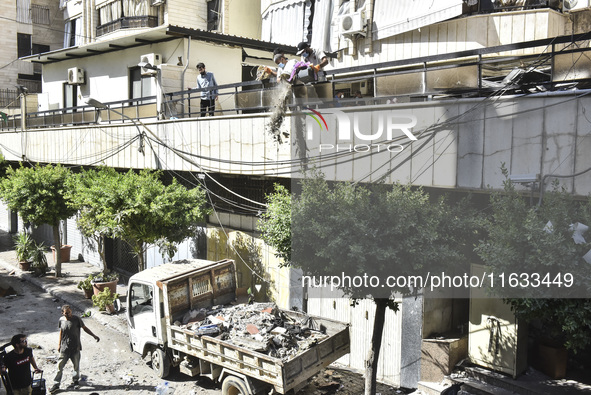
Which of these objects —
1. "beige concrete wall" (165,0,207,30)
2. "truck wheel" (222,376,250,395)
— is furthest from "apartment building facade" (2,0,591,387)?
"beige concrete wall" (165,0,207,30)

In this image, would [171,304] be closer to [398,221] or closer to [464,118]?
[398,221]

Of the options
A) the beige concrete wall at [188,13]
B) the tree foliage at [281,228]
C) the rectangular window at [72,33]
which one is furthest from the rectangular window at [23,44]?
the tree foliage at [281,228]

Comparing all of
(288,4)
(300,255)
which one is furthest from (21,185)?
(300,255)

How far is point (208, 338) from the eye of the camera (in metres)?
8.57

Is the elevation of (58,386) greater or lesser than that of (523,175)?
lesser

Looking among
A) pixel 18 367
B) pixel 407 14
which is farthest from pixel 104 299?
pixel 407 14

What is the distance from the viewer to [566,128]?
21.1 ft

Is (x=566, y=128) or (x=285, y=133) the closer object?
(x=566, y=128)

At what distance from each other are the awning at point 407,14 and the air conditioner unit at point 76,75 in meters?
13.7

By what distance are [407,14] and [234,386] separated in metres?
8.80

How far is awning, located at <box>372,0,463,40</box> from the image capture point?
1057 cm

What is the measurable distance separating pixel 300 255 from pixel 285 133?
11.5 feet

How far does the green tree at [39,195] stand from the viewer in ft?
53.3

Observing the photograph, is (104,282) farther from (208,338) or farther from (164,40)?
(164,40)
